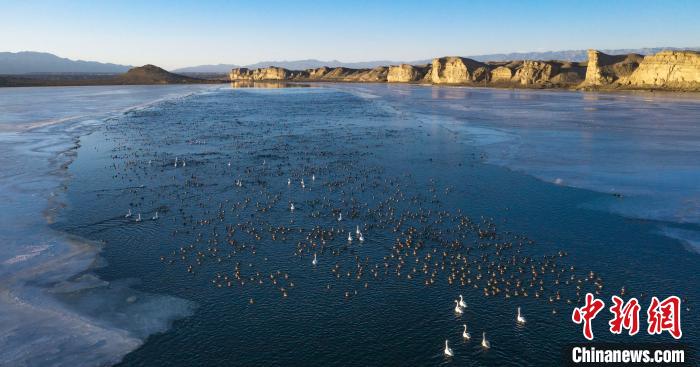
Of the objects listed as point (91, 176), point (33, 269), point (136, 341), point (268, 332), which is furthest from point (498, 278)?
point (91, 176)

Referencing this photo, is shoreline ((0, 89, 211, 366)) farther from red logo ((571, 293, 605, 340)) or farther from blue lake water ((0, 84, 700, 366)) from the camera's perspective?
red logo ((571, 293, 605, 340))

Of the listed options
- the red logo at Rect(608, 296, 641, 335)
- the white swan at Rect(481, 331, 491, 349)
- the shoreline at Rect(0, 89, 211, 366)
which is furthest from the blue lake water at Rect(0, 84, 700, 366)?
the red logo at Rect(608, 296, 641, 335)

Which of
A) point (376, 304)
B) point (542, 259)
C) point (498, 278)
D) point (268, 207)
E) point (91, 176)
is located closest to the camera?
point (376, 304)

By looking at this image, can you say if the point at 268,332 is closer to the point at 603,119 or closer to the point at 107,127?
the point at 107,127

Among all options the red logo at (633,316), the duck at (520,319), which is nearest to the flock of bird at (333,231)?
the duck at (520,319)

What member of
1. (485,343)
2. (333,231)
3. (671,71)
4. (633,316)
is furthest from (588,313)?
(671,71)

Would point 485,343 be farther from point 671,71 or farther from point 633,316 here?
point 671,71

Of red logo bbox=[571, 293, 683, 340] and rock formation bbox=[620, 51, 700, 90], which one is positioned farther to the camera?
rock formation bbox=[620, 51, 700, 90]
